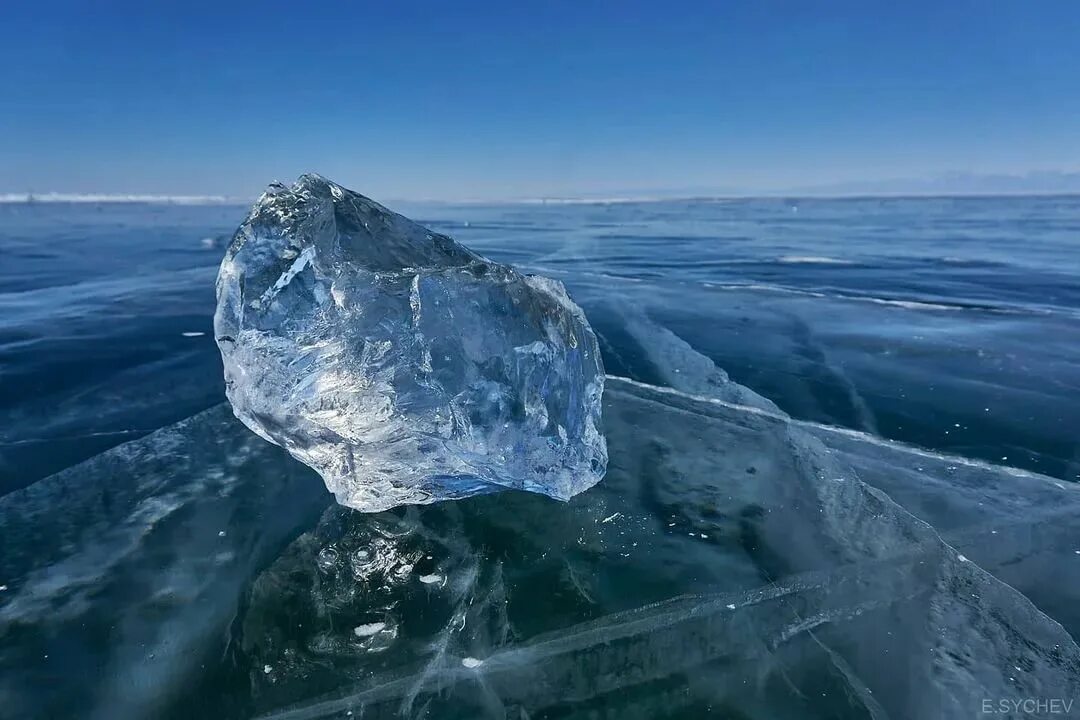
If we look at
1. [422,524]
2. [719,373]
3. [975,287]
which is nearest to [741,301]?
[719,373]

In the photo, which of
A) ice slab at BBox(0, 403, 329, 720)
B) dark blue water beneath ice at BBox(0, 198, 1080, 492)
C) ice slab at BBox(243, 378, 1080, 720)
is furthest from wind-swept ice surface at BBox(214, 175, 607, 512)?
dark blue water beneath ice at BBox(0, 198, 1080, 492)

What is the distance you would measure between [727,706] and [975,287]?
1018 cm

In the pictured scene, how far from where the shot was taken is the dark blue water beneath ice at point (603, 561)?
2.11 meters

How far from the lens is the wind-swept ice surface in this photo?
286cm

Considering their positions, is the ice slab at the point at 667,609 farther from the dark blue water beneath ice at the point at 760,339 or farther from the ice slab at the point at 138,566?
the dark blue water beneath ice at the point at 760,339

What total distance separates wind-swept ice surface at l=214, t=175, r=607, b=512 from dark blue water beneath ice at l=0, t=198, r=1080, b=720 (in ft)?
0.98

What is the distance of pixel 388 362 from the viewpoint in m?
2.86

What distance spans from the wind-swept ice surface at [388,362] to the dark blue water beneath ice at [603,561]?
0.98 feet

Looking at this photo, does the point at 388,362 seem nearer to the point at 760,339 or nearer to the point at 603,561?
the point at 603,561

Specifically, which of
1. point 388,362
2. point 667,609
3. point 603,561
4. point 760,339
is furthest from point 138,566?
point 760,339

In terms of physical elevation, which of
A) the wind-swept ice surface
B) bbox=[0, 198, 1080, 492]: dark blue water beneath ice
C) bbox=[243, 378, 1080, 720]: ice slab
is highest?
the wind-swept ice surface

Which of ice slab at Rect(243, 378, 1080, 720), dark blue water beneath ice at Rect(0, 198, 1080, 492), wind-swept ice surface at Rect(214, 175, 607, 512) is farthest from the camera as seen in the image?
dark blue water beneath ice at Rect(0, 198, 1080, 492)

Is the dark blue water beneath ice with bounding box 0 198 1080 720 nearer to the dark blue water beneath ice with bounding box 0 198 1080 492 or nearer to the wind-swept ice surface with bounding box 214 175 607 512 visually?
the dark blue water beneath ice with bounding box 0 198 1080 492

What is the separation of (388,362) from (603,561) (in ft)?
4.73
